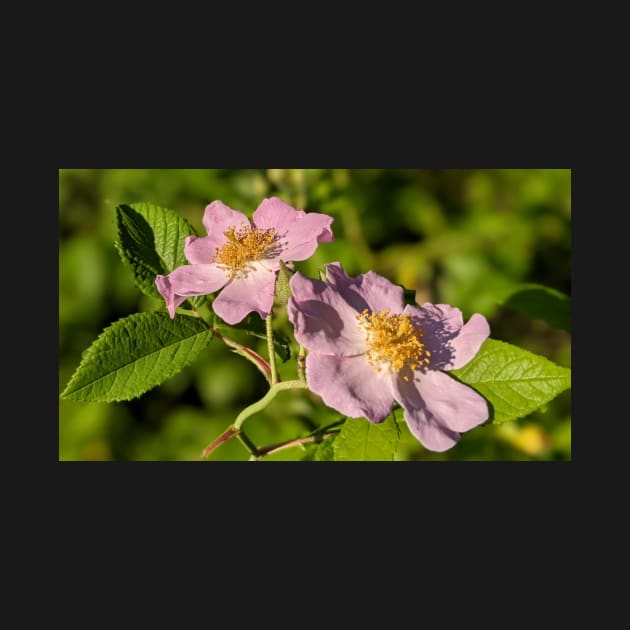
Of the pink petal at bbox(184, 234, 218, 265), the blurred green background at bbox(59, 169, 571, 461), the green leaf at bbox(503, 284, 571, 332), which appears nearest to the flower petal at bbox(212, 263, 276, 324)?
the pink petal at bbox(184, 234, 218, 265)

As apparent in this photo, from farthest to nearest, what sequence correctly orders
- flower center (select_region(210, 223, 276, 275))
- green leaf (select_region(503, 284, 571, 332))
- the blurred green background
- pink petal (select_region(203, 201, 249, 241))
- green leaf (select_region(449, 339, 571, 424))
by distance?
the blurred green background → green leaf (select_region(503, 284, 571, 332)) → pink petal (select_region(203, 201, 249, 241)) → flower center (select_region(210, 223, 276, 275)) → green leaf (select_region(449, 339, 571, 424))

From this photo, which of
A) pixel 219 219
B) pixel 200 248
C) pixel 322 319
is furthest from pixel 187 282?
pixel 322 319

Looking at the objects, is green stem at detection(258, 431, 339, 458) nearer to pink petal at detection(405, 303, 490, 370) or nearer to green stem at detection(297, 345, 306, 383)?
green stem at detection(297, 345, 306, 383)

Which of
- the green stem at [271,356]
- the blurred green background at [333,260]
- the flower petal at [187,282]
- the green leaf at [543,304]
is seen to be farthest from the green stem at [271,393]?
the green leaf at [543,304]

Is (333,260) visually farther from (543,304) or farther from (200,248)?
(200,248)

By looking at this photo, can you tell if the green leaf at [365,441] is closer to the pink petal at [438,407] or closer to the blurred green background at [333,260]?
the pink petal at [438,407]

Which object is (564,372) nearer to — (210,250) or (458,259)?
(210,250)
